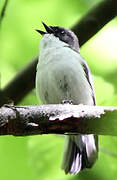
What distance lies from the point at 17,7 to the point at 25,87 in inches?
34.3

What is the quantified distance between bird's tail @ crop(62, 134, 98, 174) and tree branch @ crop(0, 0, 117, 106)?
734 mm

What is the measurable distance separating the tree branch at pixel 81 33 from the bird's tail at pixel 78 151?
73 centimetres

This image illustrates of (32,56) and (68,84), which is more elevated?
(32,56)

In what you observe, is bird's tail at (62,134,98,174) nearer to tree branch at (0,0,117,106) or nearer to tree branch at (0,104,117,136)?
tree branch at (0,0,117,106)

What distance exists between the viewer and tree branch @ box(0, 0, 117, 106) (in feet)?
13.2

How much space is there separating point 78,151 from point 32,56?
129 cm

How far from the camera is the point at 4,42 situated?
4824 mm

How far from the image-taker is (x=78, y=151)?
4738 millimetres

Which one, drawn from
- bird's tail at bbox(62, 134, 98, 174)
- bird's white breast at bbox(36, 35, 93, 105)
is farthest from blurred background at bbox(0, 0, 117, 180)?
bird's white breast at bbox(36, 35, 93, 105)

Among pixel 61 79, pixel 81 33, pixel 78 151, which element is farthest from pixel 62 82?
pixel 78 151

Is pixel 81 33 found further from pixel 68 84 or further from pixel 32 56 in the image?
pixel 32 56

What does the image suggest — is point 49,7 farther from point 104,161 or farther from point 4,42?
point 104,161

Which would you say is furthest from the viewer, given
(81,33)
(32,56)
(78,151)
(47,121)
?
(32,56)

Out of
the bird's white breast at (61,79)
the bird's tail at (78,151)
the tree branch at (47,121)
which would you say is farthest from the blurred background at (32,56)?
the tree branch at (47,121)
